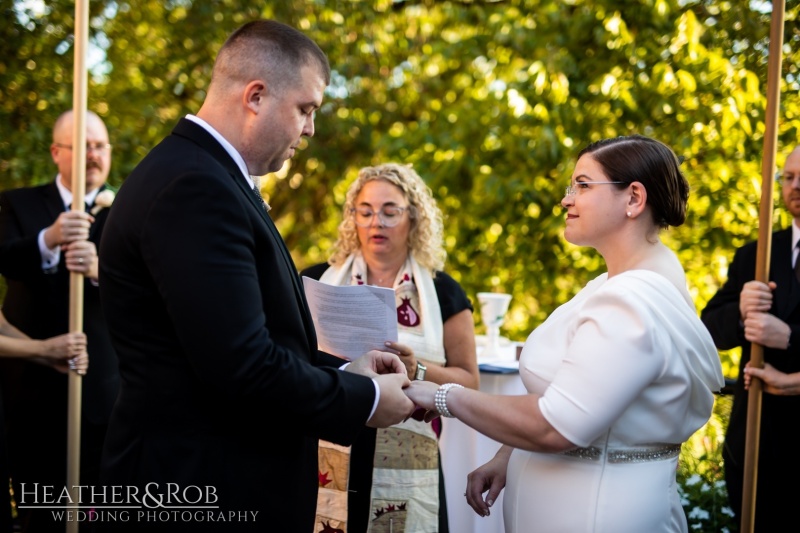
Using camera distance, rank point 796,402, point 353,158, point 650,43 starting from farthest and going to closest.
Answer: point 353,158 < point 650,43 < point 796,402

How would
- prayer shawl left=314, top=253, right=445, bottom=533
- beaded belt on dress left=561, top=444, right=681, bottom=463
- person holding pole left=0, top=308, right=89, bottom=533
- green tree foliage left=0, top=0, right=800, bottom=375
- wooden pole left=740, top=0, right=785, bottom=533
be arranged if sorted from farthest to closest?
green tree foliage left=0, top=0, right=800, bottom=375
person holding pole left=0, top=308, right=89, bottom=533
prayer shawl left=314, top=253, right=445, bottom=533
wooden pole left=740, top=0, right=785, bottom=533
beaded belt on dress left=561, top=444, right=681, bottom=463

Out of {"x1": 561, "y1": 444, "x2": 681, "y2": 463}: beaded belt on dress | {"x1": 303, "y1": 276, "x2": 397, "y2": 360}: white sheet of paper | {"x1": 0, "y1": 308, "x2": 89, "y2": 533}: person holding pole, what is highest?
{"x1": 303, "y1": 276, "x2": 397, "y2": 360}: white sheet of paper

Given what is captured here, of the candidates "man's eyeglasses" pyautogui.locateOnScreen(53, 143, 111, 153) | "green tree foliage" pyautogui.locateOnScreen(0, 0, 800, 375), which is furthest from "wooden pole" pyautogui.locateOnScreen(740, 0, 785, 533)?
"man's eyeglasses" pyautogui.locateOnScreen(53, 143, 111, 153)

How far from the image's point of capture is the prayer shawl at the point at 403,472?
→ 11.1 feet

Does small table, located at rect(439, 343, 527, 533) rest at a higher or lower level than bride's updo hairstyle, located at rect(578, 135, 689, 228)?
lower

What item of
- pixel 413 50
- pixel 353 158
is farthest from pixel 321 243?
pixel 413 50

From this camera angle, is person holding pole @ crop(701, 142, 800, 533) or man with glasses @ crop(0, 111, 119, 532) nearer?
person holding pole @ crop(701, 142, 800, 533)

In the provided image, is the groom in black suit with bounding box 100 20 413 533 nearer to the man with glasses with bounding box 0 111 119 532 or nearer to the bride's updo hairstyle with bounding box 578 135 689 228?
the bride's updo hairstyle with bounding box 578 135 689 228

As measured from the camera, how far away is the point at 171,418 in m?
1.95

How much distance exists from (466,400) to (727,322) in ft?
7.29

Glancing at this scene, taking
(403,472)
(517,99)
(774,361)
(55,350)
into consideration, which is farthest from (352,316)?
(517,99)

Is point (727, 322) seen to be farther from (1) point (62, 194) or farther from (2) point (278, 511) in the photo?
(1) point (62, 194)

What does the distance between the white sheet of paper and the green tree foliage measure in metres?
3.12

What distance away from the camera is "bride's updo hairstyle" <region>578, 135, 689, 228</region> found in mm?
2316
